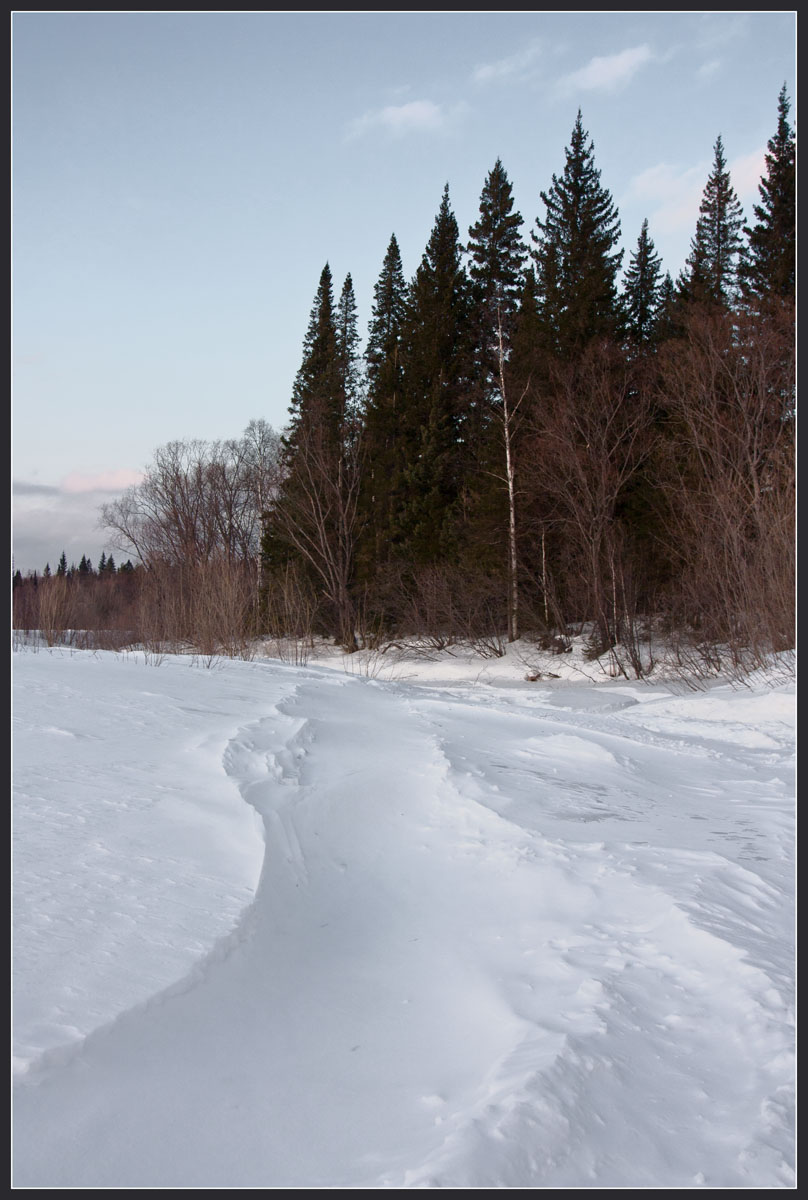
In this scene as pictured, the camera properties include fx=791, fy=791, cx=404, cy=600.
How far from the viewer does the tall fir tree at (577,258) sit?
23.0 meters

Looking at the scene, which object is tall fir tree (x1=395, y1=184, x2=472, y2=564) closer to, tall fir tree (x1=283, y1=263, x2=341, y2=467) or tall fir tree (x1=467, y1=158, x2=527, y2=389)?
tall fir tree (x1=467, y1=158, x2=527, y2=389)

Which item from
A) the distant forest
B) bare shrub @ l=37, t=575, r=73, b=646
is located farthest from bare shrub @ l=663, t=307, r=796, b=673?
bare shrub @ l=37, t=575, r=73, b=646

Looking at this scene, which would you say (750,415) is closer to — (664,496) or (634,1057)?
(664,496)

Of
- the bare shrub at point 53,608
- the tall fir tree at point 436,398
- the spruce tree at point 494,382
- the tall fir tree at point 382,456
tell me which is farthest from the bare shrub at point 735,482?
the bare shrub at point 53,608

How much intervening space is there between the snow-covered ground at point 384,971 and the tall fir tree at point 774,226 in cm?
2223

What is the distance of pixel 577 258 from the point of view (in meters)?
24.0

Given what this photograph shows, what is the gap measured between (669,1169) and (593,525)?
677 inches

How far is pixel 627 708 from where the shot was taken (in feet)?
36.0

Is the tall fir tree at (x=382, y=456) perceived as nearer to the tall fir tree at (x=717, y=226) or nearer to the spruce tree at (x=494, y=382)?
the spruce tree at (x=494, y=382)

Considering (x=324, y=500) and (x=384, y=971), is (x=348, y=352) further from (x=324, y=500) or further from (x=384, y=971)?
(x=384, y=971)

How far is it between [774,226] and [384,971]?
1103 inches

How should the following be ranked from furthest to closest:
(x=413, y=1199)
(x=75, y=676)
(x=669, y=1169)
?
(x=75, y=676) → (x=669, y=1169) → (x=413, y=1199)

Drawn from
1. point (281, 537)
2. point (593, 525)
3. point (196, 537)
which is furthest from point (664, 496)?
point (196, 537)

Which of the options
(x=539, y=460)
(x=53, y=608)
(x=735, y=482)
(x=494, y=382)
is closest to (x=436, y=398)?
(x=494, y=382)
